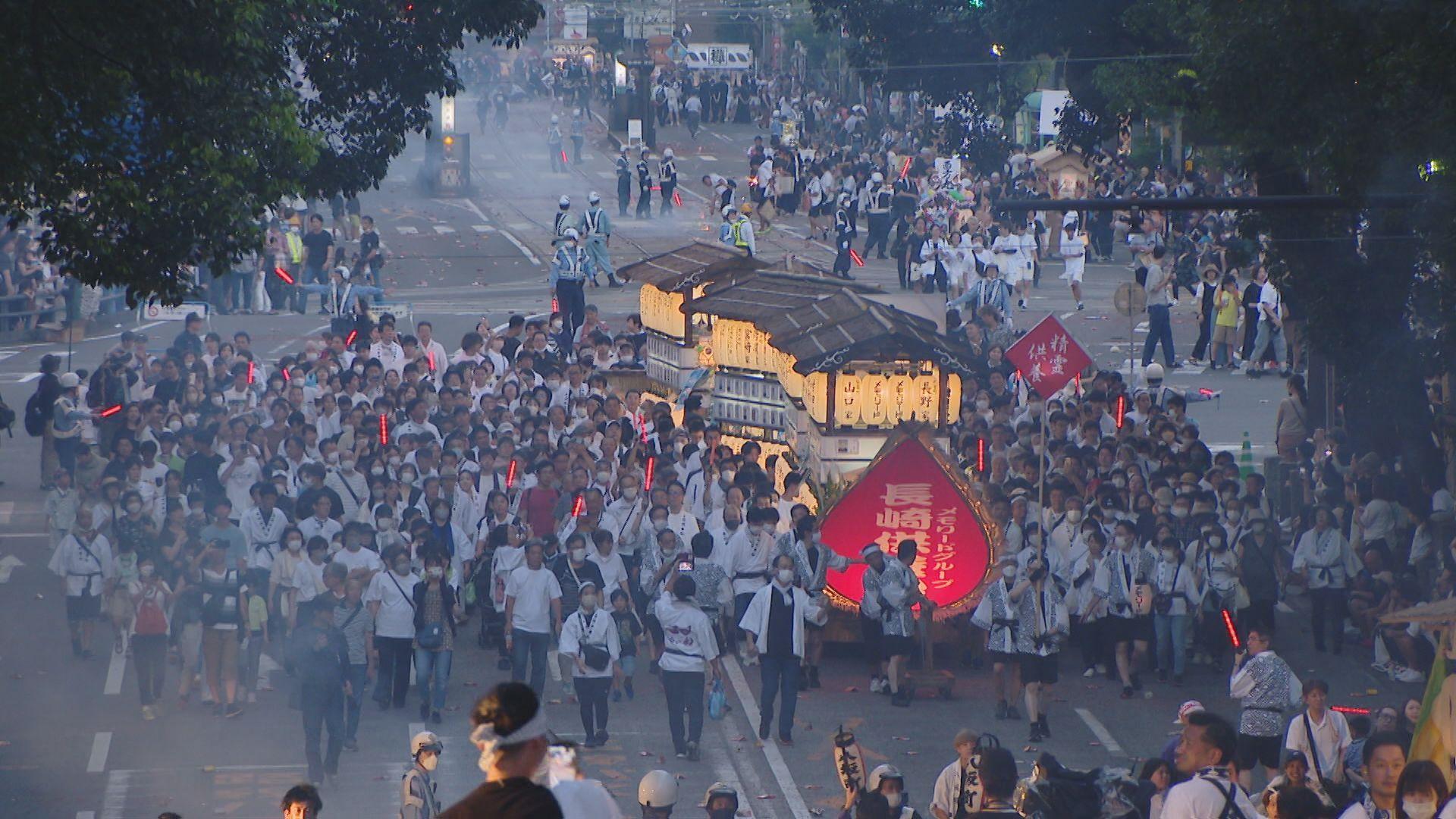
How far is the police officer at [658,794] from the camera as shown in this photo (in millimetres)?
10398

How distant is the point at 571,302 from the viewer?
29.2 metres

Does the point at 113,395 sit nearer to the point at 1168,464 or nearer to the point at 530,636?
the point at 530,636

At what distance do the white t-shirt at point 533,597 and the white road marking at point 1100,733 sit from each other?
430cm

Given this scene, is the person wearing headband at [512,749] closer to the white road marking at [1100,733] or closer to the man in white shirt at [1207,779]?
the man in white shirt at [1207,779]

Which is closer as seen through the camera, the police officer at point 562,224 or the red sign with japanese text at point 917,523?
the red sign with japanese text at point 917,523

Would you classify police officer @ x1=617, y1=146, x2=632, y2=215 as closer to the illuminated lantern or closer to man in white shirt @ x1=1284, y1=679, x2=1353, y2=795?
the illuminated lantern

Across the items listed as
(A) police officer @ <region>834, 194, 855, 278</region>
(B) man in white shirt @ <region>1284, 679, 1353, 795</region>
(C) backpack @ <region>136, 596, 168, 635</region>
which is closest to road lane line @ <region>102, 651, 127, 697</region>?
(C) backpack @ <region>136, 596, 168, 635</region>

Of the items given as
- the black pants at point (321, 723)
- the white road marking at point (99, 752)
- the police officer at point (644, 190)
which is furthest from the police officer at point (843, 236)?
the black pants at point (321, 723)

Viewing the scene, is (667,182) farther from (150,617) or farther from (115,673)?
(150,617)

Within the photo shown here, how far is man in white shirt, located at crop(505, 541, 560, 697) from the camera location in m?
15.3

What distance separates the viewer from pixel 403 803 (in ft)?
36.1

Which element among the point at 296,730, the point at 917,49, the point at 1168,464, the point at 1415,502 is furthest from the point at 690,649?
the point at 917,49

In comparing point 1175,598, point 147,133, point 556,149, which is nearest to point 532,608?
point 147,133

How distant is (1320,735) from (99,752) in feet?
28.3
